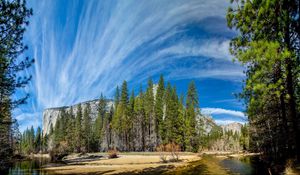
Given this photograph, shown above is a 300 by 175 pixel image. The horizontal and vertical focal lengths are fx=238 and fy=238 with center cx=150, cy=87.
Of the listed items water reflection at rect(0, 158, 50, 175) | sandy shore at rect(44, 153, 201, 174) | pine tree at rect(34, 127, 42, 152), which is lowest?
pine tree at rect(34, 127, 42, 152)

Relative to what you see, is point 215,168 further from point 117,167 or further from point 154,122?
point 154,122

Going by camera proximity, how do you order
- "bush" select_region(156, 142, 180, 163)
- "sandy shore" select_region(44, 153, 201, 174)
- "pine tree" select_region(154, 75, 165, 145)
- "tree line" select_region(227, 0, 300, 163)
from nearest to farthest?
"tree line" select_region(227, 0, 300, 163)
"sandy shore" select_region(44, 153, 201, 174)
"bush" select_region(156, 142, 180, 163)
"pine tree" select_region(154, 75, 165, 145)

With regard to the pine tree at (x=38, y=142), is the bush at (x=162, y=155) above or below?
above

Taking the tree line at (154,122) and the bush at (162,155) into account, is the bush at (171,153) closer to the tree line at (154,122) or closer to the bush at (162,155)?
the bush at (162,155)

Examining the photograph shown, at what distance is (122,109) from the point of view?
70.8 m

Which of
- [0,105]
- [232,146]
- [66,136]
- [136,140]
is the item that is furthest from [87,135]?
[232,146]

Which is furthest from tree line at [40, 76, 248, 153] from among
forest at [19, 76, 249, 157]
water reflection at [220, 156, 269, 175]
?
water reflection at [220, 156, 269, 175]

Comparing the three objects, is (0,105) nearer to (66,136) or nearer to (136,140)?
(136,140)

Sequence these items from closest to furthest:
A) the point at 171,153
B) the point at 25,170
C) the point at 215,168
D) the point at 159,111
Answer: the point at 215,168, the point at 25,170, the point at 171,153, the point at 159,111

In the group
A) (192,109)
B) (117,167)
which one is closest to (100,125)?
(192,109)

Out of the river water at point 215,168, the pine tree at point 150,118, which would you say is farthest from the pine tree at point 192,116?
the river water at point 215,168

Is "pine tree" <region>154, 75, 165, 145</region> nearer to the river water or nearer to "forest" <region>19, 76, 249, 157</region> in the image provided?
"forest" <region>19, 76, 249, 157</region>

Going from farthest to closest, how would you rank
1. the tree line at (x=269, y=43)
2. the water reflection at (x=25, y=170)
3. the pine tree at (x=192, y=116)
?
the pine tree at (x=192, y=116) → the water reflection at (x=25, y=170) → the tree line at (x=269, y=43)

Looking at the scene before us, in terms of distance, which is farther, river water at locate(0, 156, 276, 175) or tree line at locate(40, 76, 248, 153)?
tree line at locate(40, 76, 248, 153)
